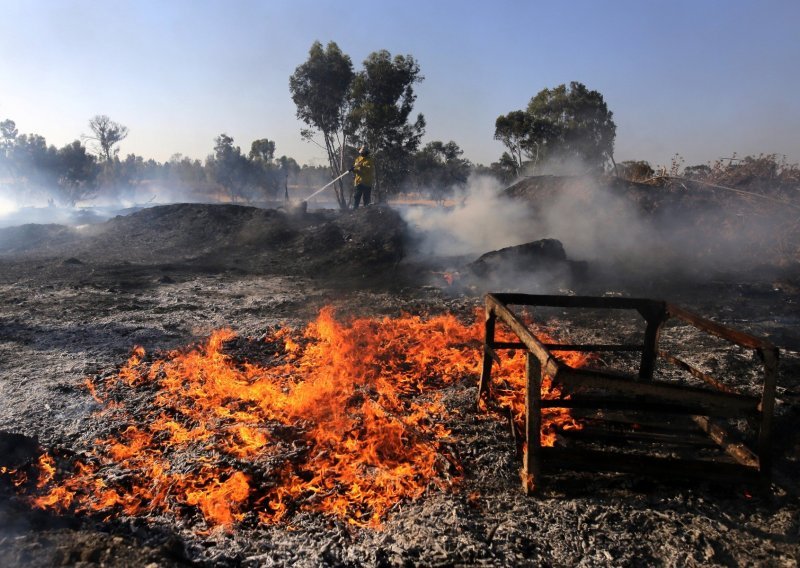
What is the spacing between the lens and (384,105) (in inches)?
989

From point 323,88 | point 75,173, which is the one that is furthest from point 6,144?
point 323,88

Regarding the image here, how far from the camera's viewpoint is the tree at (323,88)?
24250 millimetres

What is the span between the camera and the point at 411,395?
530cm

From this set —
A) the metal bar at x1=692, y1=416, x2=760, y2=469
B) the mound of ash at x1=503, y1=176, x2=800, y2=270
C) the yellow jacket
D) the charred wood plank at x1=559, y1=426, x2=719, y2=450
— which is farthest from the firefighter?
the metal bar at x1=692, y1=416, x2=760, y2=469

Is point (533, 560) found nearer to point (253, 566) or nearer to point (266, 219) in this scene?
point (253, 566)

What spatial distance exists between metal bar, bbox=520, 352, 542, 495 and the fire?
62 centimetres

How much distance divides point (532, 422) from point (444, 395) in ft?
6.23

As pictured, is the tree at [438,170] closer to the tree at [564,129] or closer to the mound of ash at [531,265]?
the tree at [564,129]

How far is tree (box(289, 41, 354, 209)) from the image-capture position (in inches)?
955

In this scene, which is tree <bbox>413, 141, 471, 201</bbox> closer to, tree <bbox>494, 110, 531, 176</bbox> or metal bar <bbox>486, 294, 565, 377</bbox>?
tree <bbox>494, 110, 531, 176</bbox>

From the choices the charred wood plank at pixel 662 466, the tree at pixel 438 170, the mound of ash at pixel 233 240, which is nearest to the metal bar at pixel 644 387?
the charred wood plank at pixel 662 466

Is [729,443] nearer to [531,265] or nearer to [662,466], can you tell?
[662,466]

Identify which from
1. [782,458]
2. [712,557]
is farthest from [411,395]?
[782,458]

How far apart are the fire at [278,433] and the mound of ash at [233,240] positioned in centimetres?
802
